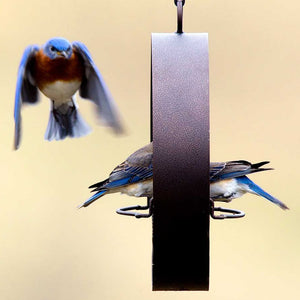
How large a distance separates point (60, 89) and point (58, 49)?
0.22m

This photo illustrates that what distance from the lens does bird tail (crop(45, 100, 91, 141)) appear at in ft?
13.5

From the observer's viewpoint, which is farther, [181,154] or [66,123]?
[66,123]

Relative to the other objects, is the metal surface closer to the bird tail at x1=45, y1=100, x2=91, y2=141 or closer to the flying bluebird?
the flying bluebird

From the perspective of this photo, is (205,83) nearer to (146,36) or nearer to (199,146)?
(199,146)

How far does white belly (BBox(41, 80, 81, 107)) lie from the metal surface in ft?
3.72

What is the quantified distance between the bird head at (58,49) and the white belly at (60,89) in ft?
0.43

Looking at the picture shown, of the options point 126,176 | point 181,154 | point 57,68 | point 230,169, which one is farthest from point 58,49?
point 181,154

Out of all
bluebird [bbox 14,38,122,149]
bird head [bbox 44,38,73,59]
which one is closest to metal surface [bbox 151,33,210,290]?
bluebird [bbox 14,38,122,149]

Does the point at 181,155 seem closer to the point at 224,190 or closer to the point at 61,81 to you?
the point at 224,190

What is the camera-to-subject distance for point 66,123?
13.7ft

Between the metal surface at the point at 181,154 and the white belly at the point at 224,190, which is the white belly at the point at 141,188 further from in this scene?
the metal surface at the point at 181,154

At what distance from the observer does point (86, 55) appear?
3846 mm

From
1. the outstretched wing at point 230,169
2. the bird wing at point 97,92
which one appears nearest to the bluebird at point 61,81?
the bird wing at point 97,92

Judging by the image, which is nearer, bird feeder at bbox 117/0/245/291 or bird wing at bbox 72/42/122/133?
bird feeder at bbox 117/0/245/291
